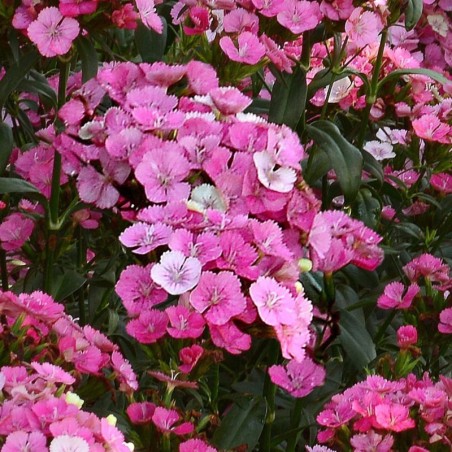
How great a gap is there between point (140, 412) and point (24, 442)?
29cm

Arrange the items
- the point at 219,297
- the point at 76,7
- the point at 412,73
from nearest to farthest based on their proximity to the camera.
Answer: the point at 219,297, the point at 76,7, the point at 412,73

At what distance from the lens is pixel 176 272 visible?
98 cm

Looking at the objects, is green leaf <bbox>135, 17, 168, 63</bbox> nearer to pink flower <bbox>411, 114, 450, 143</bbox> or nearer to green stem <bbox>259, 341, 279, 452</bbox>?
pink flower <bbox>411, 114, 450, 143</bbox>

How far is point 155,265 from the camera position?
39.0 inches

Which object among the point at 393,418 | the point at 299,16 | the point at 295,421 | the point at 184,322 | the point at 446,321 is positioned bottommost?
the point at 295,421

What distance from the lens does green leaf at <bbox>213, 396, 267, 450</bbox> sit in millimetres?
1223

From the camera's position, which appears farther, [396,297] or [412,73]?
[412,73]

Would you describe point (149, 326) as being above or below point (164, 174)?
below

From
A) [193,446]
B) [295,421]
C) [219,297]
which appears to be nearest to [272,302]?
[219,297]

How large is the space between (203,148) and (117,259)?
→ 41 centimetres

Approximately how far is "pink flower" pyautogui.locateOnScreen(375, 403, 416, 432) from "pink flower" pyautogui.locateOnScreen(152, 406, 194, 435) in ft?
0.68

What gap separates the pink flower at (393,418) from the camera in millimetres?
1050

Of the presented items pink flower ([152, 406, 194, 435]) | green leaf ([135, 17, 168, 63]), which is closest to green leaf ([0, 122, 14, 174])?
green leaf ([135, 17, 168, 63])

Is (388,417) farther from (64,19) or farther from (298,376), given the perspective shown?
(64,19)
